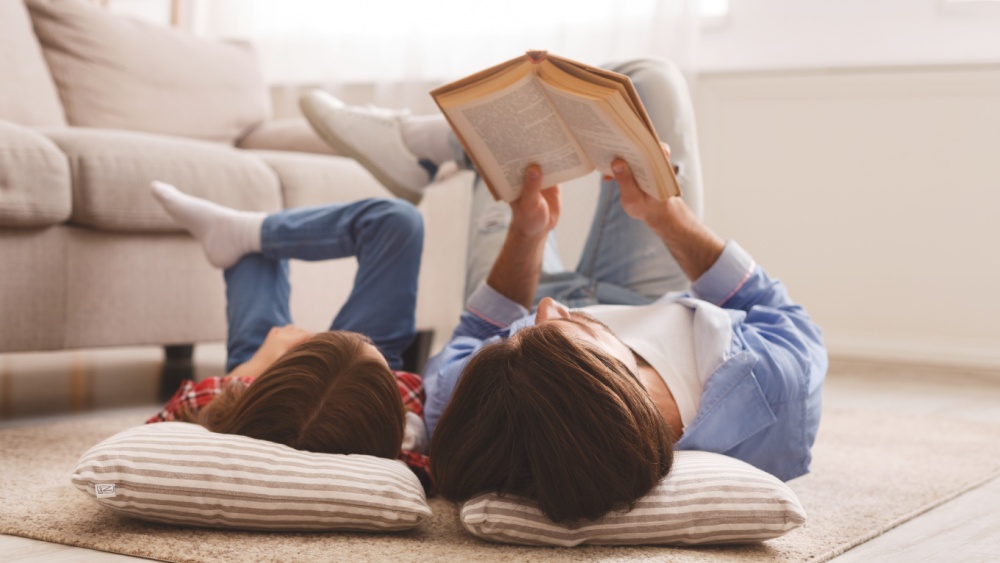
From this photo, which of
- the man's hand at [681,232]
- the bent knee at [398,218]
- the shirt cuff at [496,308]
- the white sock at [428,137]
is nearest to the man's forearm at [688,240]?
the man's hand at [681,232]

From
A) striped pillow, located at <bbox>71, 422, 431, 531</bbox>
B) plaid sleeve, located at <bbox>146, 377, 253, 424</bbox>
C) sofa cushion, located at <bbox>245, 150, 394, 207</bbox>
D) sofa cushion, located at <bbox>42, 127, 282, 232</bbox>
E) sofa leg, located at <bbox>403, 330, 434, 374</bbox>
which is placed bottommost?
sofa leg, located at <bbox>403, 330, 434, 374</bbox>

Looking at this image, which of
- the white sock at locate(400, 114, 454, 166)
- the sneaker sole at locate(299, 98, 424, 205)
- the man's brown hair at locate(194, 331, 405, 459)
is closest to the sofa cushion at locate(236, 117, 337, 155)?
the sneaker sole at locate(299, 98, 424, 205)

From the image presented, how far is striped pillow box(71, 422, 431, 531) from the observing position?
3.33ft

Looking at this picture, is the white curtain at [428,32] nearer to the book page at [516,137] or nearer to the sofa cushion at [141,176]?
the sofa cushion at [141,176]

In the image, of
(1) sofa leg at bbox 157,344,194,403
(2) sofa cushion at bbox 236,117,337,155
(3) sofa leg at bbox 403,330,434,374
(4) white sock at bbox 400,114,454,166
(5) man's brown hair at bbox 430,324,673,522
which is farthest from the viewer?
(2) sofa cushion at bbox 236,117,337,155

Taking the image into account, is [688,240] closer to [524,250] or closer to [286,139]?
[524,250]

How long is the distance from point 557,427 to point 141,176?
1.24 m

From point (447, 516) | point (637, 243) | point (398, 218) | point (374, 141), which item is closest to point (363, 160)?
point (374, 141)

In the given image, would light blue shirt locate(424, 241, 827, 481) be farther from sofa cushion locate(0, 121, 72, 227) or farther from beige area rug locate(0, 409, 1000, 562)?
sofa cushion locate(0, 121, 72, 227)

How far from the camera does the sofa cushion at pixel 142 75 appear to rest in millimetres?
2533

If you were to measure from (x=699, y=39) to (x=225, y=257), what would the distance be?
1850 millimetres

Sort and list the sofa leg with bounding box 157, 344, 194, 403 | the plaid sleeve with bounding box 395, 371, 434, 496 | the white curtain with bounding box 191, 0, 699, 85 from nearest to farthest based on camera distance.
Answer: the plaid sleeve with bounding box 395, 371, 434, 496, the sofa leg with bounding box 157, 344, 194, 403, the white curtain with bounding box 191, 0, 699, 85

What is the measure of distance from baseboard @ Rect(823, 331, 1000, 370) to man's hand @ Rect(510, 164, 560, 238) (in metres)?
1.73

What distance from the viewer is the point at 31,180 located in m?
1.71
